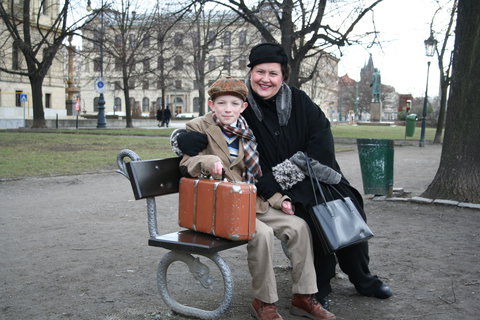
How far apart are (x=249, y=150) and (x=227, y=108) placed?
0.97ft

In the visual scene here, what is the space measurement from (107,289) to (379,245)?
2.66m

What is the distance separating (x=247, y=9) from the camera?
20.5m

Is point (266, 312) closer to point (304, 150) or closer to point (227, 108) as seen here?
point (304, 150)

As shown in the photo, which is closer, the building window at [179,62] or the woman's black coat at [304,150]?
the woman's black coat at [304,150]

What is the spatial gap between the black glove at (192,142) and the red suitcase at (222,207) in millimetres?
180

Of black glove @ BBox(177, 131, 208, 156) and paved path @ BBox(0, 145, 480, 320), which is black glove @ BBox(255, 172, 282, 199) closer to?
black glove @ BBox(177, 131, 208, 156)

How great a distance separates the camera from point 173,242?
3.25 metres

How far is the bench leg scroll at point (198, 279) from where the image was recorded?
317cm

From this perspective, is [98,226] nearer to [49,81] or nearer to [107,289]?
[107,289]

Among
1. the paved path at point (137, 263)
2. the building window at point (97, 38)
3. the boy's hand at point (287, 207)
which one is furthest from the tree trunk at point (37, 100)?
the boy's hand at point (287, 207)

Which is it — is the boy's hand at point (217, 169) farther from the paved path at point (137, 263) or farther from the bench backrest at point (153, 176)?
the paved path at point (137, 263)

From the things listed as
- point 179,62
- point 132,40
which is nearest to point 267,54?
point 132,40

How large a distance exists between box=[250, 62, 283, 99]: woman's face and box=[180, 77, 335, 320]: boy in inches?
7.8

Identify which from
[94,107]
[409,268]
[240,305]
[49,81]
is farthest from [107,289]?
[94,107]
